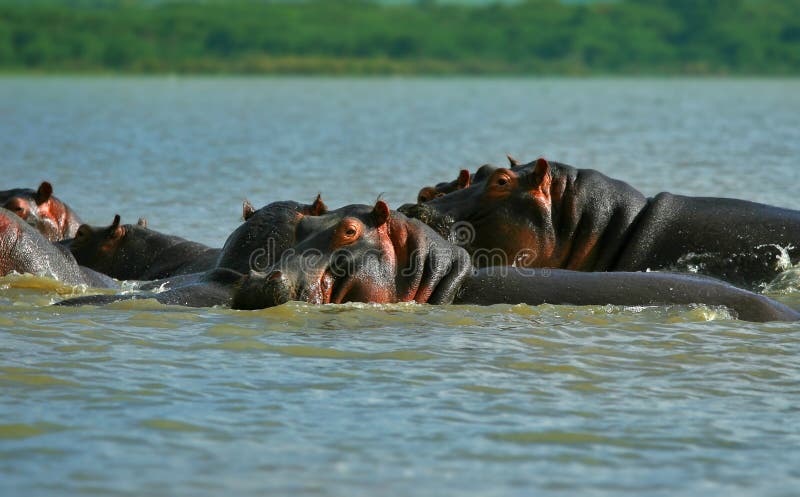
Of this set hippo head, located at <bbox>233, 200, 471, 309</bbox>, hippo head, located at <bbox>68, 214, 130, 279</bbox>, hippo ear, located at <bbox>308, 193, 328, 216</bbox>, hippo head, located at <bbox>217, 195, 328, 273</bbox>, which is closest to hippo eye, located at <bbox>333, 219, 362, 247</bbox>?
hippo head, located at <bbox>233, 200, 471, 309</bbox>

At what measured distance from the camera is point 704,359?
22.3 ft

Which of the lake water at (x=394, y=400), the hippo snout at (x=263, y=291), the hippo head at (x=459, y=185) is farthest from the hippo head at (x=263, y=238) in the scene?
the hippo head at (x=459, y=185)

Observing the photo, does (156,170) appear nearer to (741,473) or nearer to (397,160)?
(397,160)

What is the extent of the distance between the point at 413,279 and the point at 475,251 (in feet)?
3.64

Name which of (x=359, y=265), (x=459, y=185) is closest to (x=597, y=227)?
(x=459, y=185)

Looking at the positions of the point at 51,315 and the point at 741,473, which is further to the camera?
the point at 51,315

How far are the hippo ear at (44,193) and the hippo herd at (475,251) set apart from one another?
48 cm

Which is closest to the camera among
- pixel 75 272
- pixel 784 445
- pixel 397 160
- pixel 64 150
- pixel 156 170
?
pixel 784 445

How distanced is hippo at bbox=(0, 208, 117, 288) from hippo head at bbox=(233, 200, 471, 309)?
1.86m

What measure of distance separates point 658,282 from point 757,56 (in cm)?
9282

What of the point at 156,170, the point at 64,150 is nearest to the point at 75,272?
the point at 156,170

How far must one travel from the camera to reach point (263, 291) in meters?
7.39

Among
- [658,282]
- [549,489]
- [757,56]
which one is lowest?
[549,489]

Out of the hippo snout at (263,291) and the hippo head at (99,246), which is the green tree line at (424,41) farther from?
the hippo snout at (263,291)
